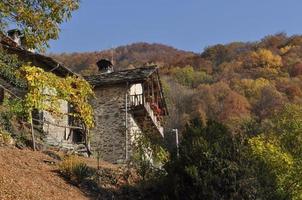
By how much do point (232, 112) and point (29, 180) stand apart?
2004 inches

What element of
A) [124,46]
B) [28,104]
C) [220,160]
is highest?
[124,46]

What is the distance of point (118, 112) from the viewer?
93.9 ft

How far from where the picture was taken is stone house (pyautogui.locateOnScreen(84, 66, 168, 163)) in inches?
1098

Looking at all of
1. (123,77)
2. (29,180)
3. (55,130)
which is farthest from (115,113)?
(29,180)

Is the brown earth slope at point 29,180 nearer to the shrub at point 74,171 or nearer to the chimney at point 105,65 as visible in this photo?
the shrub at point 74,171

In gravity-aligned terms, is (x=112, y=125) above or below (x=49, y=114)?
below

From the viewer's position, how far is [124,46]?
101 metres

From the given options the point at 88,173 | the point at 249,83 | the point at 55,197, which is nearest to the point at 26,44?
the point at 55,197

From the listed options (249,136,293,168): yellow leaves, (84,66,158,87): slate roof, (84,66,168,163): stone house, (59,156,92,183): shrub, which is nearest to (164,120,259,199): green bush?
(249,136,293,168): yellow leaves

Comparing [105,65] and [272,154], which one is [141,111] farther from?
[272,154]

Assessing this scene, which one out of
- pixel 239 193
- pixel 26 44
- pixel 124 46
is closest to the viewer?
pixel 26 44

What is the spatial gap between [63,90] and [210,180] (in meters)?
6.40

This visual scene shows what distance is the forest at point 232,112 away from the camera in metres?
14.7

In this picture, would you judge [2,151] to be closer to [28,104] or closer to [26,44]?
[28,104]
